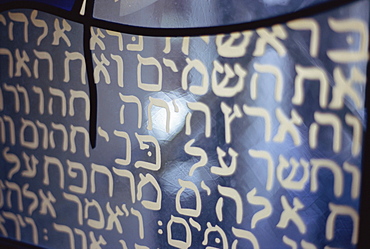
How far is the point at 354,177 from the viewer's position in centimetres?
63

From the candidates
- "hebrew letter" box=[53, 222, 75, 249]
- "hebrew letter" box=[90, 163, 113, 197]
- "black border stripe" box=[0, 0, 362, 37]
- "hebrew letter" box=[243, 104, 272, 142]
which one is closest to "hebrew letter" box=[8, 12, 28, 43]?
"black border stripe" box=[0, 0, 362, 37]

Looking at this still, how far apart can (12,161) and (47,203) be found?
14 cm

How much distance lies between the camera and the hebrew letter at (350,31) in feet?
1.97

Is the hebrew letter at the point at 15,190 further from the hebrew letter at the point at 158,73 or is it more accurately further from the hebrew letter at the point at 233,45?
the hebrew letter at the point at 233,45

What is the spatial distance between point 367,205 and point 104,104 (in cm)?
53

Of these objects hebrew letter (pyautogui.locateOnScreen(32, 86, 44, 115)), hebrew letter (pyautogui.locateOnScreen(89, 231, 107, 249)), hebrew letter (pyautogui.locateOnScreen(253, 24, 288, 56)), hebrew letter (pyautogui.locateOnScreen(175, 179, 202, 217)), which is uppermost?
hebrew letter (pyautogui.locateOnScreen(253, 24, 288, 56))

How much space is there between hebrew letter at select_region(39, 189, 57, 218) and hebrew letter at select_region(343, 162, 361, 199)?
0.64 meters

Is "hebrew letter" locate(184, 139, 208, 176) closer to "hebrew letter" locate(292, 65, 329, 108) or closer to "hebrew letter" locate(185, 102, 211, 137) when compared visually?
"hebrew letter" locate(185, 102, 211, 137)

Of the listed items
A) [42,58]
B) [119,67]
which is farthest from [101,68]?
[42,58]

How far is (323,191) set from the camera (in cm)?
65

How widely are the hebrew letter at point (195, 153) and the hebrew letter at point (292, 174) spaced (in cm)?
14

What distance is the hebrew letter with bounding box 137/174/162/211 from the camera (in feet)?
2.59

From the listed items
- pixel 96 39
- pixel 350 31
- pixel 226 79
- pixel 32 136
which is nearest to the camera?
pixel 350 31

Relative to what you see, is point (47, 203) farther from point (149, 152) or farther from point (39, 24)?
point (39, 24)
